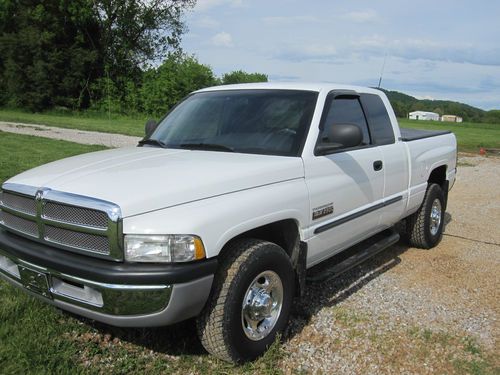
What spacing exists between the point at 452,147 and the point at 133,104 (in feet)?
105

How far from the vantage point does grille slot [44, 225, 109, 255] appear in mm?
2747

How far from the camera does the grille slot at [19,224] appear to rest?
309 centimetres

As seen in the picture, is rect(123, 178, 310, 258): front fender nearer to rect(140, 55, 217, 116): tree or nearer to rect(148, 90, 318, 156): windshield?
rect(148, 90, 318, 156): windshield

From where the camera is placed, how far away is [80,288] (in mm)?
2824

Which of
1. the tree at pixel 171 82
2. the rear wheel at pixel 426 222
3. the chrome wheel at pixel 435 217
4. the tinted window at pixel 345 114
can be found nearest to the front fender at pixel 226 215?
the tinted window at pixel 345 114

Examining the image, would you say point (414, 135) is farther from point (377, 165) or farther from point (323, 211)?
point (323, 211)

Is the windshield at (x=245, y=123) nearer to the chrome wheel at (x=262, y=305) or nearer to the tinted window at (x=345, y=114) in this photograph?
the tinted window at (x=345, y=114)

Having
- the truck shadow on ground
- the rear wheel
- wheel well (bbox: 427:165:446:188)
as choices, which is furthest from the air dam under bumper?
wheel well (bbox: 427:165:446:188)

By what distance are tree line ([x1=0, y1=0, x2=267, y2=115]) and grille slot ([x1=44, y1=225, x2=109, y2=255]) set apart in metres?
32.3

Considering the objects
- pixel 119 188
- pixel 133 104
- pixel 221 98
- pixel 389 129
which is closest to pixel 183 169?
pixel 119 188

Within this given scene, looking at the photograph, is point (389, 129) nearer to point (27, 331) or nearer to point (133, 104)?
point (27, 331)

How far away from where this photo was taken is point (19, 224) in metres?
3.21

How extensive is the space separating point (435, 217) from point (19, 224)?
15.5 ft

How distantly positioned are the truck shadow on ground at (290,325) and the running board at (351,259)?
147 mm
